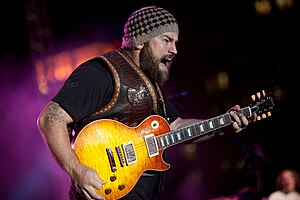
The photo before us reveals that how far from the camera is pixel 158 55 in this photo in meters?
3.56

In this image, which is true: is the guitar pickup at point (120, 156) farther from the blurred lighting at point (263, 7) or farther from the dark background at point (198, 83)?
the blurred lighting at point (263, 7)

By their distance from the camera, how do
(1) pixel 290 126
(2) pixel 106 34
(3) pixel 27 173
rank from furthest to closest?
1. (1) pixel 290 126
2. (2) pixel 106 34
3. (3) pixel 27 173

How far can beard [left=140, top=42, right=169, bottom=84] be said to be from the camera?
3.52 m

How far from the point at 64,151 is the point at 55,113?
273 mm

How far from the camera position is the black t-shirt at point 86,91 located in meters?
2.88

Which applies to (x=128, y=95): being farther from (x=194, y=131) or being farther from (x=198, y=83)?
(x=198, y=83)

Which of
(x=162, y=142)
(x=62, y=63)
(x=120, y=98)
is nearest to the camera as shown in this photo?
(x=120, y=98)

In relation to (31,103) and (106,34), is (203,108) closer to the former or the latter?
(106,34)

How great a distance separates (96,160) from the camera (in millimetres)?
2908

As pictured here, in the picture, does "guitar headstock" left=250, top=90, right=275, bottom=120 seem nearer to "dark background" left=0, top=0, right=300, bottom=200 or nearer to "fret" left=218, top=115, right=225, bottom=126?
"dark background" left=0, top=0, right=300, bottom=200

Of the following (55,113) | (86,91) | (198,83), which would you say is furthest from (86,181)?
(198,83)

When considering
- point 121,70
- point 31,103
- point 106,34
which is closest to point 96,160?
point 121,70

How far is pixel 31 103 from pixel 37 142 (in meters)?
0.79

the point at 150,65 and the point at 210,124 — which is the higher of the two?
the point at 150,65
